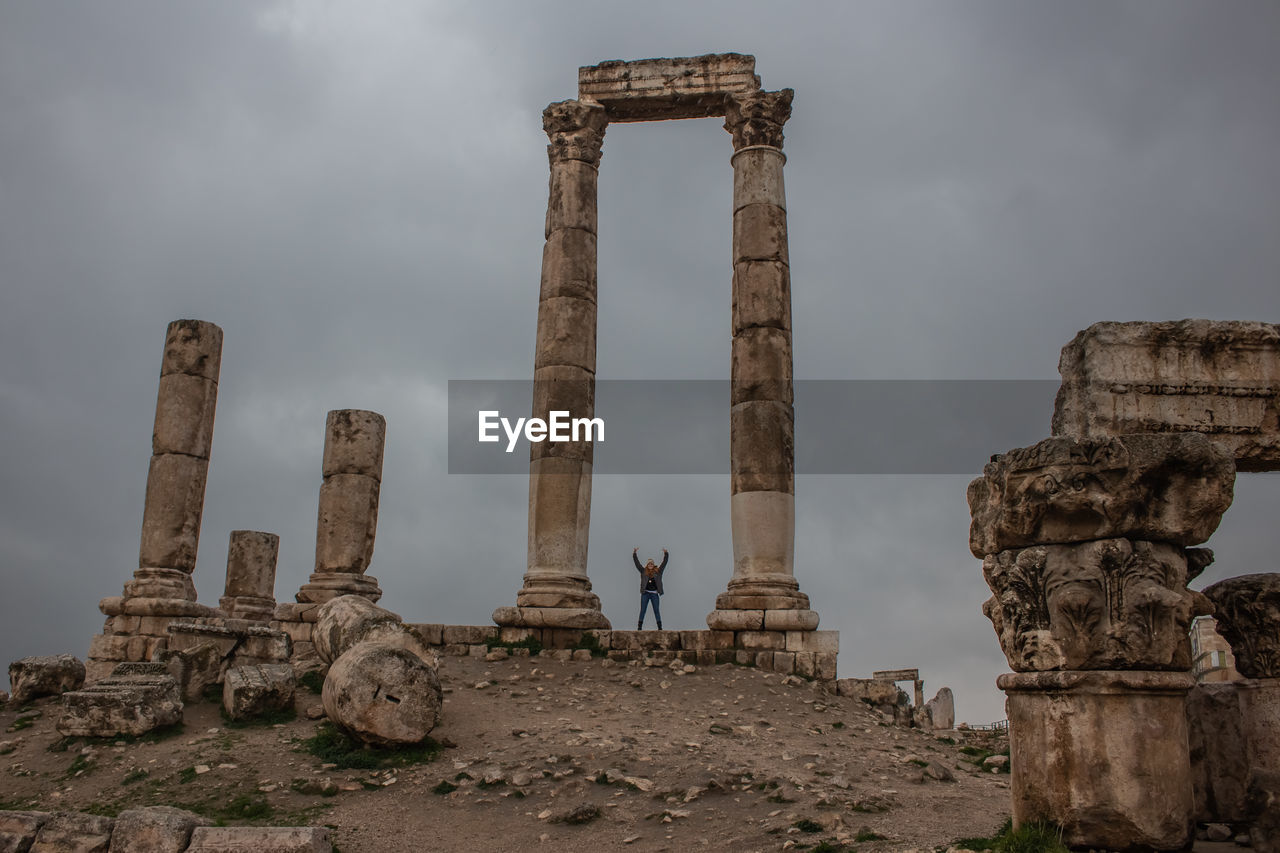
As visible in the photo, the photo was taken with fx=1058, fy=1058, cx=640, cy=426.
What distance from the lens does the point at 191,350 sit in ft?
58.9

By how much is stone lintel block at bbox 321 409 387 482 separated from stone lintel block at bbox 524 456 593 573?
297cm

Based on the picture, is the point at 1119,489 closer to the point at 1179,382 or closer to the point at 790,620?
the point at 1179,382

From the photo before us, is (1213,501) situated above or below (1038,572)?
above

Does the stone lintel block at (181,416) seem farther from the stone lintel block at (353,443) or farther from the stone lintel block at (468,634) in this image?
the stone lintel block at (468,634)

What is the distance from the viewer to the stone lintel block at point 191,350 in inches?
706

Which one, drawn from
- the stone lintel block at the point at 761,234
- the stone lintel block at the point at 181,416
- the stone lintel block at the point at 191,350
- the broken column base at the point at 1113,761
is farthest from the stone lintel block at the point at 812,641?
the stone lintel block at the point at 191,350

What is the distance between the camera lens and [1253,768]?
19.4 ft

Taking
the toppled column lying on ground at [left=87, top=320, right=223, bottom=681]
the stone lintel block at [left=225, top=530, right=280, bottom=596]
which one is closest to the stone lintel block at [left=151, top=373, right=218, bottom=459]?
the toppled column lying on ground at [left=87, top=320, right=223, bottom=681]

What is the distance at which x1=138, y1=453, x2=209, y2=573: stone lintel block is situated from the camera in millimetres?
17406

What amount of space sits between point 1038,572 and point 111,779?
8938mm

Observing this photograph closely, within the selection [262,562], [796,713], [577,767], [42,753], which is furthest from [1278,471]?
[262,562]

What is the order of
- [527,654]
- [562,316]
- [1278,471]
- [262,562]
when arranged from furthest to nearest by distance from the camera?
1. [262,562]
2. [562,316]
3. [527,654]
4. [1278,471]

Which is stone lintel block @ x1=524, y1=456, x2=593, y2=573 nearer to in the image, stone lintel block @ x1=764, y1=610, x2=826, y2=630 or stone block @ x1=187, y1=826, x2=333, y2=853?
stone lintel block @ x1=764, y1=610, x2=826, y2=630

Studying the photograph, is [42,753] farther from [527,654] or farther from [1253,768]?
[1253,768]
